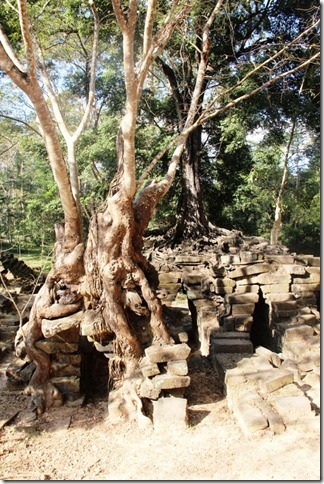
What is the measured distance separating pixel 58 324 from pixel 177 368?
1.65 m

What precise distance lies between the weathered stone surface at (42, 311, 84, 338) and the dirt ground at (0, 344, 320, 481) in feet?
3.47

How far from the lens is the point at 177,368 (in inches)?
173

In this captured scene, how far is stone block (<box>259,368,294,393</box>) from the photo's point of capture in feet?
14.2

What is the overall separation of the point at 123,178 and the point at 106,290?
56.5 inches

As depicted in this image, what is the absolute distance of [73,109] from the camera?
1966cm

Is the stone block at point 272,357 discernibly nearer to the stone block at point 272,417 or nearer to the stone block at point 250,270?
the stone block at point 272,417

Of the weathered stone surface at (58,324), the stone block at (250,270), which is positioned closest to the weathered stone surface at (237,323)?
the stone block at (250,270)

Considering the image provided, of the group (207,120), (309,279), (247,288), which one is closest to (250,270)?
(247,288)

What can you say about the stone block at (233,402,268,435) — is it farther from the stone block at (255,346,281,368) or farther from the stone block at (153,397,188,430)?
the stone block at (255,346,281,368)

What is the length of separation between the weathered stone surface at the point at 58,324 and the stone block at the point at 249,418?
2235 millimetres

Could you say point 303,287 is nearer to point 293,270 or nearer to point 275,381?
point 293,270

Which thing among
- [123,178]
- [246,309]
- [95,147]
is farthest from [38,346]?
[95,147]

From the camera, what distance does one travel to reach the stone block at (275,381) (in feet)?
14.2

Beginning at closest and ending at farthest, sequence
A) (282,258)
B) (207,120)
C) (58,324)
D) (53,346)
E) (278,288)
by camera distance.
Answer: (58,324) → (53,346) → (278,288) → (282,258) → (207,120)
